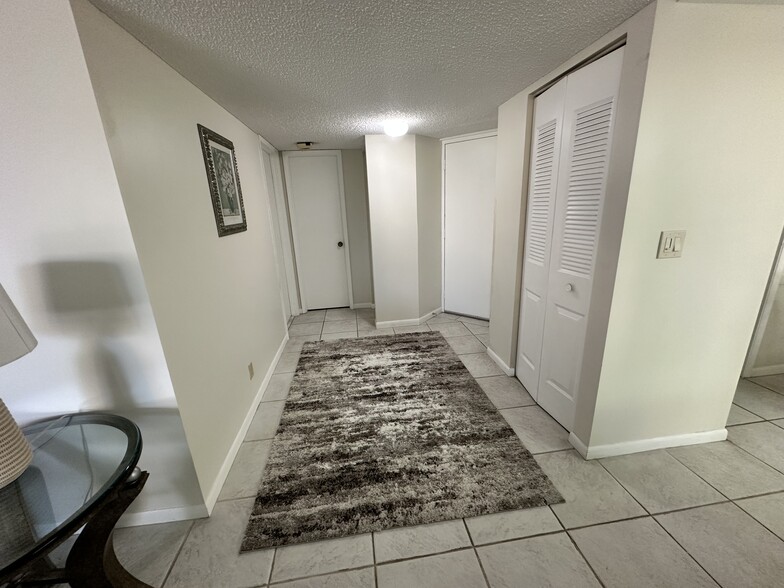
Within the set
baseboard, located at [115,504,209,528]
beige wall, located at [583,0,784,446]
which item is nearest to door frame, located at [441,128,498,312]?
beige wall, located at [583,0,784,446]

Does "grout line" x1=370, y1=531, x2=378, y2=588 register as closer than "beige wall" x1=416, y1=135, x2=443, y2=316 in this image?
Yes

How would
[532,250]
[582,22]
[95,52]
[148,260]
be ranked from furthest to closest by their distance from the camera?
[532,250] < [582,22] < [148,260] < [95,52]

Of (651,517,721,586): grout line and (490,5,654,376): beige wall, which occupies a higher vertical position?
(490,5,654,376): beige wall

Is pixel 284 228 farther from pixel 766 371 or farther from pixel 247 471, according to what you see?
pixel 766 371

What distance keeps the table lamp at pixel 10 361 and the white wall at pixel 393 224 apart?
279 centimetres

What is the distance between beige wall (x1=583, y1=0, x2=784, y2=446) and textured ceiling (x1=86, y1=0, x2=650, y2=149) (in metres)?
0.36

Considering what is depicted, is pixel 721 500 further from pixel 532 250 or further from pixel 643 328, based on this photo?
pixel 532 250

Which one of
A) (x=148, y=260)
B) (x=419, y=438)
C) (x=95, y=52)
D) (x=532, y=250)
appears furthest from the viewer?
(x=532, y=250)

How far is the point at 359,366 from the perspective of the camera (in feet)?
9.22

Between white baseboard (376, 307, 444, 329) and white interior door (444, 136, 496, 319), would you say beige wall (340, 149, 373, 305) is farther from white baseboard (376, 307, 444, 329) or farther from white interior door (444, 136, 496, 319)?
white interior door (444, 136, 496, 319)

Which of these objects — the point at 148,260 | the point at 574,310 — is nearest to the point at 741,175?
the point at 574,310

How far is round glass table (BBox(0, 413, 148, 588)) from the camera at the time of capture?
2.56 ft

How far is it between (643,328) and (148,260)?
7.29 ft

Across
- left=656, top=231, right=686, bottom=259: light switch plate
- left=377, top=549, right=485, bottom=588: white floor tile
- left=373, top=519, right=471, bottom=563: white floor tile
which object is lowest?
left=377, top=549, right=485, bottom=588: white floor tile
